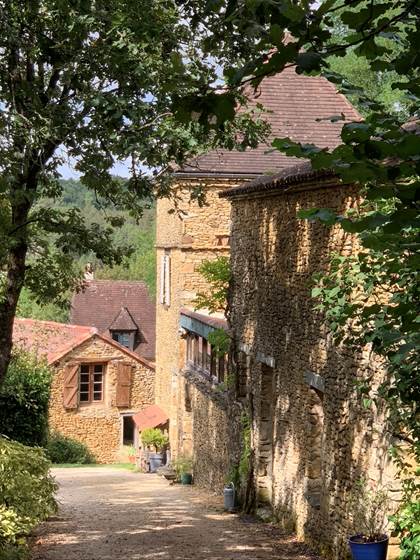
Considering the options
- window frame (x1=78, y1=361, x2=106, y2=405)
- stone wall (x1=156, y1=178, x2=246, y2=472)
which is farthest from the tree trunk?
window frame (x1=78, y1=361, x2=106, y2=405)

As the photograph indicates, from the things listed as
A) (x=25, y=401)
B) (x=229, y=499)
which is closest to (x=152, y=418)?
(x=25, y=401)

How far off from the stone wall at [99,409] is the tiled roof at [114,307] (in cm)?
709

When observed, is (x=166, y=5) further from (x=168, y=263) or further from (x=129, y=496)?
(x=168, y=263)

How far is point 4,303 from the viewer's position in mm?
10555

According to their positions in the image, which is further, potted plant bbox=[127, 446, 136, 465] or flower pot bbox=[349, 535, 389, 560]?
potted plant bbox=[127, 446, 136, 465]

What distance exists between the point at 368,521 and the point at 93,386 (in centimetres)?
2459

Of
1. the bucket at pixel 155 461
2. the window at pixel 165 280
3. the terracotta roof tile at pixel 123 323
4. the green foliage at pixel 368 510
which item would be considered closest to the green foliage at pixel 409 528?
the green foliage at pixel 368 510

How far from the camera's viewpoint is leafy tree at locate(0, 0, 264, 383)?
30.5ft

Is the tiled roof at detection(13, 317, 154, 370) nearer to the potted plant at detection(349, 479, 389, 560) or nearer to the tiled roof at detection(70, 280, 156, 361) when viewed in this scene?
the tiled roof at detection(70, 280, 156, 361)

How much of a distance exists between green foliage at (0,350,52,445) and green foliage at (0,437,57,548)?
9.16m

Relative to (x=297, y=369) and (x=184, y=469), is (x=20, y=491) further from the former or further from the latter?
(x=184, y=469)

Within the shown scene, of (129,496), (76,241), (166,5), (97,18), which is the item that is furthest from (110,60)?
(129,496)

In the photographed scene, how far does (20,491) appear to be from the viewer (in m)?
9.65

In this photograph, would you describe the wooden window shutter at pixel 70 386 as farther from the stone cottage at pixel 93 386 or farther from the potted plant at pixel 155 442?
the potted plant at pixel 155 442
